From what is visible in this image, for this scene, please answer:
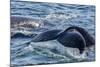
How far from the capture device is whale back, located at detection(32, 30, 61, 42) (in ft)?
7.36

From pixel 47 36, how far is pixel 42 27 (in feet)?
0.39

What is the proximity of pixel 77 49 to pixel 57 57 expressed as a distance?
0.29 meters

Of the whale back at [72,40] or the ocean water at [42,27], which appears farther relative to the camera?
the whale back at [72,40]

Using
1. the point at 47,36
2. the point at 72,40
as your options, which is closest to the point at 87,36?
the point at 72,40

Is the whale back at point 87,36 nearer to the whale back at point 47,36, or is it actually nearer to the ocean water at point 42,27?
the ocean water at point 42,27

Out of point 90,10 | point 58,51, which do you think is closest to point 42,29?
point 58,51

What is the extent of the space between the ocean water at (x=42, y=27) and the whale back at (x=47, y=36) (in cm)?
4

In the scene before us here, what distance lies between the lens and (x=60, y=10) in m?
2.35

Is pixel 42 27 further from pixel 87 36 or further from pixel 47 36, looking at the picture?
pixel 87 36

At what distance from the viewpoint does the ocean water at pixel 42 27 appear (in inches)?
85.3

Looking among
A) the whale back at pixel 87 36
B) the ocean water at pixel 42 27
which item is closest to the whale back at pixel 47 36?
the ocean water at pixel 42 27

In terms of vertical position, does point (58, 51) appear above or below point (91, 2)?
below

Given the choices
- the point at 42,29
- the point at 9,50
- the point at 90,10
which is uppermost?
the point at 90,10
